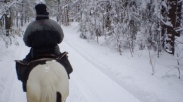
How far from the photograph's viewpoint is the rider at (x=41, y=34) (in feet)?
11.2

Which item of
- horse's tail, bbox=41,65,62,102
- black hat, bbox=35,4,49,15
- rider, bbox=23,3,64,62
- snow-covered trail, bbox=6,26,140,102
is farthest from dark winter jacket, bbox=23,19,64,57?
snow-covered trail, bbox=6,26,140,102

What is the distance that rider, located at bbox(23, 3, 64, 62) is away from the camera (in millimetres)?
3414

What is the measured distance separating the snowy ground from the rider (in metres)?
2.43

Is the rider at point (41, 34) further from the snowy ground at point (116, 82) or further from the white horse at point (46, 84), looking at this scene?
the snowy ground at point (116, 82)

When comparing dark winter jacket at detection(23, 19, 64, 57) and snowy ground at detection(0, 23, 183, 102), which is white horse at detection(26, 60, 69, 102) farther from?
snowy ground at detection(0, 23, 183, 102)

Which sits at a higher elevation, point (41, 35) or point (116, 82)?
point (41, 35)

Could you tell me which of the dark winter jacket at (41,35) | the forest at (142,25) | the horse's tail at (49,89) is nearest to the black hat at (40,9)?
the dark winter jacket at (41,35)

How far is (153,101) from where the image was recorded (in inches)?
204

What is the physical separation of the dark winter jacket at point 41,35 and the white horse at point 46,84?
61 centimetres

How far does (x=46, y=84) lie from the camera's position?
275 cm

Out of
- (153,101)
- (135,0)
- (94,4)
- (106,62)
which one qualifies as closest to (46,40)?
(153,101)

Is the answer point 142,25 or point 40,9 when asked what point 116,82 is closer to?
point 40,9

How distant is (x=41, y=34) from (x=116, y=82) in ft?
14.2

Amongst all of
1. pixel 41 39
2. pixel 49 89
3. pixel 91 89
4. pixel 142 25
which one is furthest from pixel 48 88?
pixel 142 25
